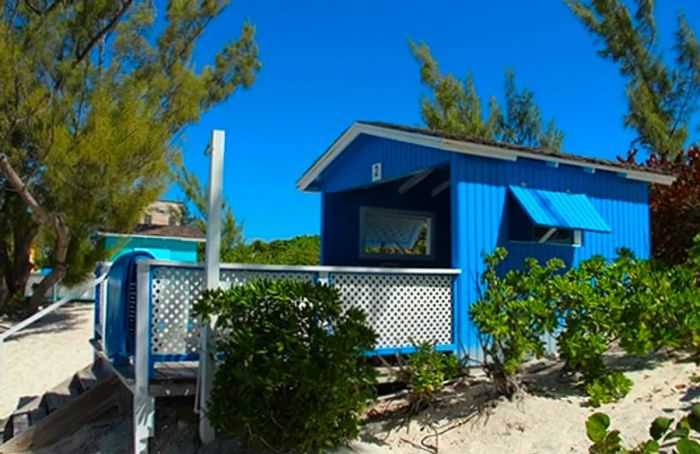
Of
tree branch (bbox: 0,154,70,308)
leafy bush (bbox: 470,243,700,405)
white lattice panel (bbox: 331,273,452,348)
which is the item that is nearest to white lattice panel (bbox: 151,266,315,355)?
white lattice panel (bbox: 331,273,452,348)

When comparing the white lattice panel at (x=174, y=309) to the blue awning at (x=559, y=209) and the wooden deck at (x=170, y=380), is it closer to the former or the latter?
the wooden deck at (x=170, y=380)

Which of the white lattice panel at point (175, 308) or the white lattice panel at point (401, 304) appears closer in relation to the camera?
the white lattice panel at point (175, 308)

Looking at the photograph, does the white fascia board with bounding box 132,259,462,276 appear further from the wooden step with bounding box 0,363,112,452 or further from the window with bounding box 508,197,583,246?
the wooden step with bounding box 0,363,112,452

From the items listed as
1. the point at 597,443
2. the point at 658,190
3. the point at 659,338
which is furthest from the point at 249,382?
the point at 658,190

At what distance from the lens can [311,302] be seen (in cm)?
565

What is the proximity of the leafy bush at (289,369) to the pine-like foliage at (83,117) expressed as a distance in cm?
972

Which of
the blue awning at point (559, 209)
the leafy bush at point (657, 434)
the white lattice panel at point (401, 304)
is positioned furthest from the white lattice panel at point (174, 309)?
the blue awning at point (559, 209)

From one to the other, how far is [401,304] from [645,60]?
2012cm

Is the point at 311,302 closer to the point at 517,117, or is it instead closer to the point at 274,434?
the point at 274,434

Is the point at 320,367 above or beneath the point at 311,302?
beneath

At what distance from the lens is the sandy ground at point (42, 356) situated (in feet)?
37.4

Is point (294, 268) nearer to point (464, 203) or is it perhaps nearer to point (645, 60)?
point (464, 203)

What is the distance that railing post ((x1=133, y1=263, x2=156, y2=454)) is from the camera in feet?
19.7

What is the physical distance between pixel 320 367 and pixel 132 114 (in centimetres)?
1098
